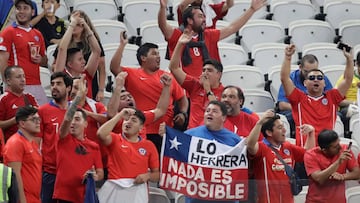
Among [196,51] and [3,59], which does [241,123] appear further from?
[3,59]

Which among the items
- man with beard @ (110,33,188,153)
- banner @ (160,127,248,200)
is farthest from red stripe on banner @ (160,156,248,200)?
man with beard @ (110,33,188,153)

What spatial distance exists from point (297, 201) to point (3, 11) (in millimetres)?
4867

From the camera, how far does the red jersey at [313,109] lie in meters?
13.0

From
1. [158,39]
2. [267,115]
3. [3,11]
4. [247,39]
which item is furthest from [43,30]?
[267,115]

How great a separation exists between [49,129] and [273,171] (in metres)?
2.18

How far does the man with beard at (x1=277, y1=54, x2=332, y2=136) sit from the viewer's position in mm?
13633

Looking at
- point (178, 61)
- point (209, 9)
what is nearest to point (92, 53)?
point (178, 61)

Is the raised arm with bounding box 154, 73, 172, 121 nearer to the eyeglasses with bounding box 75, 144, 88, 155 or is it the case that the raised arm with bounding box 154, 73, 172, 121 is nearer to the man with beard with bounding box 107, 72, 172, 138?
the man with beard with bounding box 107, 72, 172, 138

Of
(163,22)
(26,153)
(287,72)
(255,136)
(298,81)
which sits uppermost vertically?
(163,22)

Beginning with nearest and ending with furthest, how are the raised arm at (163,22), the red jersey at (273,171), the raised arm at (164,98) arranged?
the red jersey at (273,171)
the raised arm at (164,98)
the raised arm at (163,22)

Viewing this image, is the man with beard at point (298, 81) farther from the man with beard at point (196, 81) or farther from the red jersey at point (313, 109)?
the man with beard at point (196, 81)

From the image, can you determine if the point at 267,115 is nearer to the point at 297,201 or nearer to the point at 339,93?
the point at 297,201

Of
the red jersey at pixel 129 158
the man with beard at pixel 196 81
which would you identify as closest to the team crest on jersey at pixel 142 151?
the red jersey at pixel 129 158

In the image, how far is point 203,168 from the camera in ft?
38.1
